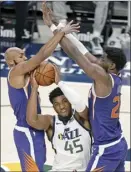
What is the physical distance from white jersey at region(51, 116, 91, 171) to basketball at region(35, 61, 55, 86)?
0.39 meters

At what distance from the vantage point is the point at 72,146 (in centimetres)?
452

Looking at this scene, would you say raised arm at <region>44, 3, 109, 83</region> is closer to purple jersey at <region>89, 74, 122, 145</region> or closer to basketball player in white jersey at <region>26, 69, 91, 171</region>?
purple jersey at <region>89, 74, 122, 145</region>

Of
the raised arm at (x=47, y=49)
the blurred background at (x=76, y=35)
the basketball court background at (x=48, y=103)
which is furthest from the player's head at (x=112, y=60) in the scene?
the blurred background at (x=76, y=35)

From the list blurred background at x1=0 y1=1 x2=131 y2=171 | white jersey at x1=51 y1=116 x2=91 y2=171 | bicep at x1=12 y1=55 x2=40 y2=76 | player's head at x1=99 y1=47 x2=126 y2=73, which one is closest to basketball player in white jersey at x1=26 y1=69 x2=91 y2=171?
white jersey at x1=51 y1=116 x2=91 y2=171

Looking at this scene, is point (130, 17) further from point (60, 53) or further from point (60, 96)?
point (60, 96)

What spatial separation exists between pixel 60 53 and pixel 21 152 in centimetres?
607

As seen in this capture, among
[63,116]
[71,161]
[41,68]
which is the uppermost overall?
[41,68]

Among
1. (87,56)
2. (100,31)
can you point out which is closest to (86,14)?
(100,31)

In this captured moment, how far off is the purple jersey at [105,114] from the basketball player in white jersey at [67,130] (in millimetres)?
120

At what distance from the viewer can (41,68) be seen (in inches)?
176

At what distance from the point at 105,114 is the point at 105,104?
0.30ft

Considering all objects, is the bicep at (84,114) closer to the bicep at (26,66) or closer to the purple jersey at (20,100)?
the purple jersey at (20,100)

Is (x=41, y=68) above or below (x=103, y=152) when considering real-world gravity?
above

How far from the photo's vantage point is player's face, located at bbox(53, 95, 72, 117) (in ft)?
14.7
